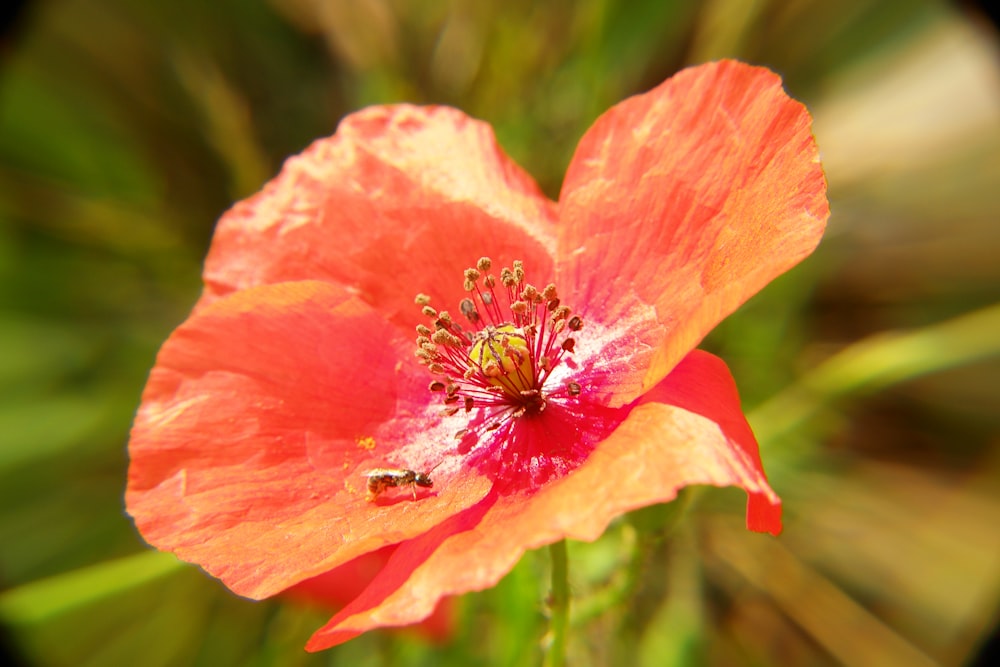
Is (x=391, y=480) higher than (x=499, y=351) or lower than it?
lower

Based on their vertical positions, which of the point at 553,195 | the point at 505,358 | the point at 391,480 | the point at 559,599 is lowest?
the point at 559,599

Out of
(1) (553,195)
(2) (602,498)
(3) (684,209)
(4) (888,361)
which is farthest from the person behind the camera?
(1) (553,195)

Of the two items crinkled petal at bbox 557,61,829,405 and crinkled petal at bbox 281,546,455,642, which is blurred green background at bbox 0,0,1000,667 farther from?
crinkled petal at bbox 557,61,829,405

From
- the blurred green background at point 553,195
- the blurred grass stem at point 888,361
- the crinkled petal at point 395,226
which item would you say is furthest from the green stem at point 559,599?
the blurred green background at point 553,195

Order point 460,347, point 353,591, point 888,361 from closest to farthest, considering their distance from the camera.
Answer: point 460,347 → point 353,591 → point 888,361

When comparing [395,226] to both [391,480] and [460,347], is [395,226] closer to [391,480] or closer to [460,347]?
[460,347]

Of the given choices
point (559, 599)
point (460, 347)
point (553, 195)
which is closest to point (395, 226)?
point (460, 347)

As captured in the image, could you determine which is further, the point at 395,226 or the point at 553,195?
the point at 553,195

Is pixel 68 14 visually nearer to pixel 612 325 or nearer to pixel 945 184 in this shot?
pixel 612 325
